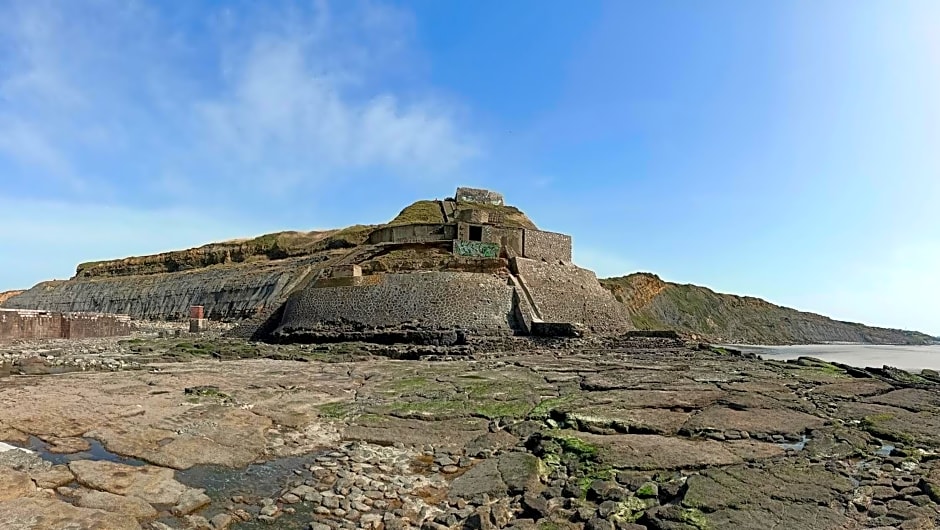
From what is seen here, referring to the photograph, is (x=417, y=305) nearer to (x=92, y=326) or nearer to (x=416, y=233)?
(x=416, y=233)

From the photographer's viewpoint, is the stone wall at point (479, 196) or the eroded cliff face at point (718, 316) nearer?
the stone wall at point (479, 196)

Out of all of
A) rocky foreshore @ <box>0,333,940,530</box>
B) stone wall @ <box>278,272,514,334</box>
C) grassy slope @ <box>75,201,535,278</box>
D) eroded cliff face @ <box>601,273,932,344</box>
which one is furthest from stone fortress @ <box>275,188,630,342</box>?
eroded cliff face @ <box>601,273,932,344</box>

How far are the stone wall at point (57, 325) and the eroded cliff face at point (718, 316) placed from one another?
46.0m

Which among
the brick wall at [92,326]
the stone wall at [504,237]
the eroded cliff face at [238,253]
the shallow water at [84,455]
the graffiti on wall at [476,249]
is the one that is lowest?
the shallow water at [84,455]

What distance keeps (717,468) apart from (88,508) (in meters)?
5.15

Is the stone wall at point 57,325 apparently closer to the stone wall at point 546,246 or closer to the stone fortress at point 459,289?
the stone fortress at point 459,289

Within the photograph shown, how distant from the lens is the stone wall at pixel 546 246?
90.5 ft

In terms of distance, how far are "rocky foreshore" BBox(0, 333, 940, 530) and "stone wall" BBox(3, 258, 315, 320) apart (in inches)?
866

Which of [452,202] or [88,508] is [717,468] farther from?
[452,202]

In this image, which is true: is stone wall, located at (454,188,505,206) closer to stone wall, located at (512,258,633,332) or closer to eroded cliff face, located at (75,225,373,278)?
eroded cliff face, located at (75,225,373,278)

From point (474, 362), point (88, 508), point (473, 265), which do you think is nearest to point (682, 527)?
point (88, 508)

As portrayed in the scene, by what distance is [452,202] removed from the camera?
129ft

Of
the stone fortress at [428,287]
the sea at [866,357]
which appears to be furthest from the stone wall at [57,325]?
the sea at [866,357]

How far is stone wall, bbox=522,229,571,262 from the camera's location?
90.5 feet
